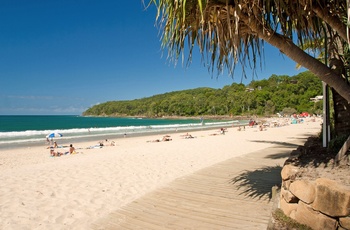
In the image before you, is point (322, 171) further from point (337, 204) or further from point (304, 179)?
point (337, 204)

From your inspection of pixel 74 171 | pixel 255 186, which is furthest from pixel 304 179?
pixel 74 171

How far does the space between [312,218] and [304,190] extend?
0.22 m

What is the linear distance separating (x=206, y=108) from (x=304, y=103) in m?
39.3

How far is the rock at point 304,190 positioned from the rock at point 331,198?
5cm

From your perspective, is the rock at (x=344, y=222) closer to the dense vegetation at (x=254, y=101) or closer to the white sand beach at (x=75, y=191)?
the white sand beach at (x=75, y=191)

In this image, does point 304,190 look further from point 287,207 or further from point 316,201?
point 287,207

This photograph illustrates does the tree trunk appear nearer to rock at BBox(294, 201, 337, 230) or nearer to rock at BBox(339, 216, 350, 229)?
rock at BBox(294, 201, 337, 230)

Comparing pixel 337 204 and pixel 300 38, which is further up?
pixel 300 38

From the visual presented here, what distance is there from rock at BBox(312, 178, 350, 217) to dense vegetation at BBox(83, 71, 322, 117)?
212 feet

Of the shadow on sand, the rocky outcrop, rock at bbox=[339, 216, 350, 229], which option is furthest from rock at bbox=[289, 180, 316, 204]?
the shadow on sand

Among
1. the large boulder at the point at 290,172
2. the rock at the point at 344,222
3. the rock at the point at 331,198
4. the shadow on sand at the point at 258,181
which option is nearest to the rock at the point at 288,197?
the large boulder at the point at 290,172

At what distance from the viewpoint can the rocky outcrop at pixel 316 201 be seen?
1.98 metres

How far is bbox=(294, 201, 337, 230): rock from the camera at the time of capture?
2059 millimetres

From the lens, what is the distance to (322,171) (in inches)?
98.0
